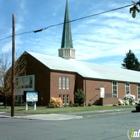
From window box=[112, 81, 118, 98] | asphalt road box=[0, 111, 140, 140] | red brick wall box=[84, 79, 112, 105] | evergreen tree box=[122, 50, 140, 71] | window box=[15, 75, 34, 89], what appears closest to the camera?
asphalt road box=[0, 111, 140, 140]

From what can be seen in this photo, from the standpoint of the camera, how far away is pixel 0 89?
36.4m

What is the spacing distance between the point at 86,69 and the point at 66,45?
7065 millimetres

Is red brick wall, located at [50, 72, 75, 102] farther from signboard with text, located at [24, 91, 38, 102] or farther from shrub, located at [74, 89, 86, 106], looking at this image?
signboard with text, located at [24, 91, 38, 102]

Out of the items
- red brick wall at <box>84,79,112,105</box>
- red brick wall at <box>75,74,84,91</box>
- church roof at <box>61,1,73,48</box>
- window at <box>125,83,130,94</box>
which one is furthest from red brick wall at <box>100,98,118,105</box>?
church roof at <box>61,1,73,48</box>

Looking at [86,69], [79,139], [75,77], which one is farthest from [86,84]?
[79,139]

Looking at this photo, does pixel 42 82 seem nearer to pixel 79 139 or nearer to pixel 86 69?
pixel 86 69

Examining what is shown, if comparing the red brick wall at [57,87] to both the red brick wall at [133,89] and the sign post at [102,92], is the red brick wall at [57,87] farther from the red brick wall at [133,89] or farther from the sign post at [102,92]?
the red brick wall at [133,89]

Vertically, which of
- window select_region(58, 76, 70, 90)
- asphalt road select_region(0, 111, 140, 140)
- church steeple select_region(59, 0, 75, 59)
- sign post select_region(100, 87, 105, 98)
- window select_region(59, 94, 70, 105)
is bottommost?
asphalt road select_region(0, 111, 140, 140)

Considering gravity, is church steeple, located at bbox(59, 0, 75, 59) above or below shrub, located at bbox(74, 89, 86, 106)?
above

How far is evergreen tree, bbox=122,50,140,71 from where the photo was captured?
118m

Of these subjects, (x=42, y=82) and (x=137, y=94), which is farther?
(x=137, y=94)

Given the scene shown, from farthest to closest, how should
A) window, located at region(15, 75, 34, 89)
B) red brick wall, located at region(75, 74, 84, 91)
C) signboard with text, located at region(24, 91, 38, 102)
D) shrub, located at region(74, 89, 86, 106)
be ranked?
1. red brick wall, located at region(75, 74, 84, 91)
2. window, located at region(15, 75, 34, 89)
3. shrub, located at region(74, 89, 86, 106)
4. signboard with text, located at region(24, 91, 38, 102)

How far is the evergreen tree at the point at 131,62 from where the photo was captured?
11831 centimetres

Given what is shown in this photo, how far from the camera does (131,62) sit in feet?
392
